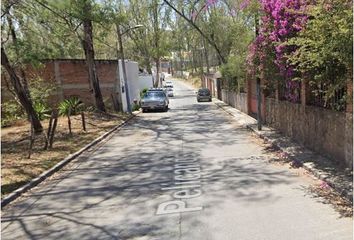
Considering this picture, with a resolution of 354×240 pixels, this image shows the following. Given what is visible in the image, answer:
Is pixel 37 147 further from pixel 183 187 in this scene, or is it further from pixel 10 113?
pixel 10 113

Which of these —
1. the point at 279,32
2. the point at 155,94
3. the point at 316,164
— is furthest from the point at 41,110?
the point at 316,164

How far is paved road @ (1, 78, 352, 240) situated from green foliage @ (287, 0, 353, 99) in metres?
2.19

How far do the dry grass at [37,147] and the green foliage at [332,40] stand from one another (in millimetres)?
6701

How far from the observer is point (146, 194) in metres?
8.36

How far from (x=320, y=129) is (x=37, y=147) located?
29.9ft

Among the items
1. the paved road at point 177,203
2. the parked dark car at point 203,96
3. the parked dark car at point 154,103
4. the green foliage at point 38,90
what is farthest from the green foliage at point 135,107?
the paved road at point 177,203

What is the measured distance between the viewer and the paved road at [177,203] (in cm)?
612

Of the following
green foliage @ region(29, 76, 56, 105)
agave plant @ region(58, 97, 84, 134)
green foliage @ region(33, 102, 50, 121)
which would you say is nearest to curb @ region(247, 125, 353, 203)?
green foliage @ region(33, 102, 50, 121)

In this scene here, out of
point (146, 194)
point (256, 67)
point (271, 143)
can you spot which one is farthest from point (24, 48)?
point (146, 194)

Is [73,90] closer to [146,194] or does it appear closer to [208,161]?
[208,161]

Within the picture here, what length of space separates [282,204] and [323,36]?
9.88 feet

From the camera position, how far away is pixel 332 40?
752 cm

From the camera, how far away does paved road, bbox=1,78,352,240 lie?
6125 millimetres

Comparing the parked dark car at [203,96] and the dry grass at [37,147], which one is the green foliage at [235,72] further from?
the dry grass at [37,147]
